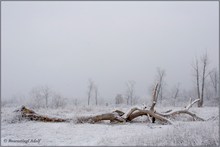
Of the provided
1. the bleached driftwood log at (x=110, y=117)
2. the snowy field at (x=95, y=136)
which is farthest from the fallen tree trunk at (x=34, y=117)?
the snowy field at (x=95, y=136)

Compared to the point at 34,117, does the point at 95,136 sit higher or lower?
lower

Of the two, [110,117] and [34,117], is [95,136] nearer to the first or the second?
[110,117]

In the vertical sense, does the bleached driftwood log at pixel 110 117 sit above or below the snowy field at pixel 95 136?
above

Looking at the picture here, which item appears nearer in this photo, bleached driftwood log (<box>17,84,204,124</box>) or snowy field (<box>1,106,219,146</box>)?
snowy field (<box>1,106,219,146</box>)

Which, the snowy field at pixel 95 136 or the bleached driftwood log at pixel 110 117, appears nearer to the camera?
the snowy field at pixel 95 136

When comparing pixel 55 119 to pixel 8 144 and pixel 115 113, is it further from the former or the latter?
pixel 8 144

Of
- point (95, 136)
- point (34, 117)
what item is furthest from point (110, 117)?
point (34, 117)

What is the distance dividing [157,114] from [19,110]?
790 cm

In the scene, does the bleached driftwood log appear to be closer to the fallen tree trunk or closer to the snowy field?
the fallen tree trunk

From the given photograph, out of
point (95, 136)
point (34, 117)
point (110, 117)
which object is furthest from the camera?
point (110, 117)

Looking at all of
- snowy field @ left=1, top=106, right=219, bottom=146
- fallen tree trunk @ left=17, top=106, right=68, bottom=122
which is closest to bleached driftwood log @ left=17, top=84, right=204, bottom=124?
fallen tree trunk @ left=17, top=106, right=68, bottom=122

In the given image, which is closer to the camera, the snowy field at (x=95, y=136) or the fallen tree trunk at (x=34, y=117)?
the snowy field at (x=95, y=136)

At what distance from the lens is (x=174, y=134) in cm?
1063

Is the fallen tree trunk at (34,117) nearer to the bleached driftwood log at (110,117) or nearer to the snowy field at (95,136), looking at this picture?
the bleached driftwood log at (110,117)
